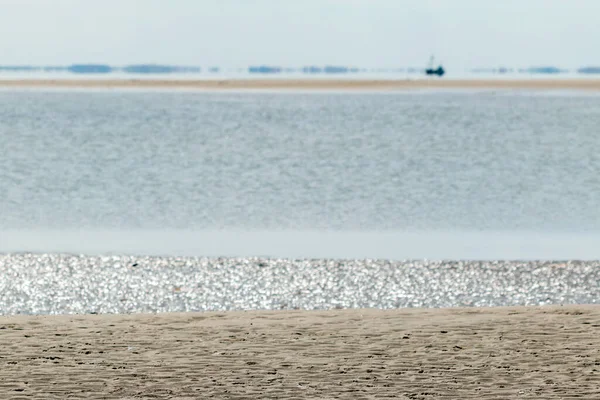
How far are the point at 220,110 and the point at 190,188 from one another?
6461 cm

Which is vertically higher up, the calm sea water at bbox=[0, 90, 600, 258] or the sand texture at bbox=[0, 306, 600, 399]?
the sand texture at bbox=[0, 306, 600, 399]

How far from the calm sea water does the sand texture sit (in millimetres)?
Result: 9456

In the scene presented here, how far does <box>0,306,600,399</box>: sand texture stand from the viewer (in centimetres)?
835

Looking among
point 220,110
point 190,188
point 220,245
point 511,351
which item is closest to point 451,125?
point 220,110

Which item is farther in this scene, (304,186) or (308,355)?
(304,186)

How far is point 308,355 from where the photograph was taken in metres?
9.55

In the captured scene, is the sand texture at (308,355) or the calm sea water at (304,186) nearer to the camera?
the sand texture at (308,355)

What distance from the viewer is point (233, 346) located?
9.97 meters

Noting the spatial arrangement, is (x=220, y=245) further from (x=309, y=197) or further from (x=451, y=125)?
(x=451, y=125)

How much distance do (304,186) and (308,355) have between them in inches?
1182

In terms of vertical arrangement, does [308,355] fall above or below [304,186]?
above

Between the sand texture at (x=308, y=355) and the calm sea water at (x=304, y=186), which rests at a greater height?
the sand texture at (x=308, y=355)

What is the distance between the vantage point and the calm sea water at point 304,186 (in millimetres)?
23516

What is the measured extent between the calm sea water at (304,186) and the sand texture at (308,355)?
9456mm
